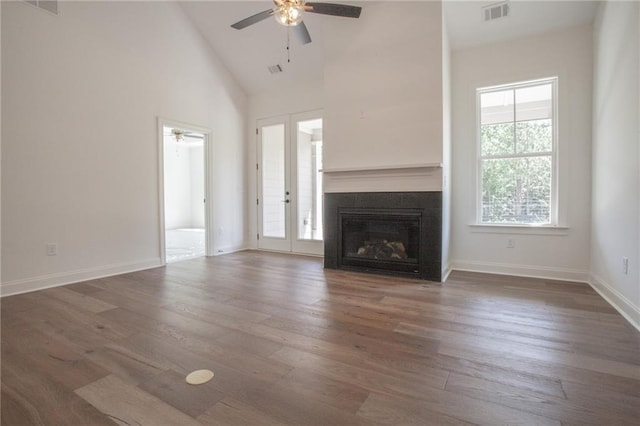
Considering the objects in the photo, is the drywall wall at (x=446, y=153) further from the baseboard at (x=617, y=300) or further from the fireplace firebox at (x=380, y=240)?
the baseboard at (x=617, y=300)

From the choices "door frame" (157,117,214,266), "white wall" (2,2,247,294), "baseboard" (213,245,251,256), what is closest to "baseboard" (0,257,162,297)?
"white wall" (2,2,247,294)

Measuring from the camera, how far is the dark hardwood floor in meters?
1.45

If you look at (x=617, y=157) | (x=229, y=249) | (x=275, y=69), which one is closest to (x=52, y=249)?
(x=229, y=249)

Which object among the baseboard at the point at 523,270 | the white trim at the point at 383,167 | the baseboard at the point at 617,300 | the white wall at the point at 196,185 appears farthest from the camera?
the white wall at the point at 196,185

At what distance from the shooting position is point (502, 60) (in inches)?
160

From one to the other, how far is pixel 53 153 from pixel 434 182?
14.2 feet

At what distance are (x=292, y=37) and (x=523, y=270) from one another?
4.68 meters

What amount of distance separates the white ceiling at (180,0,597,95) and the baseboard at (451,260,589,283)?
9.37 ft

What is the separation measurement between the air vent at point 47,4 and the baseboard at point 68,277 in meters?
2.92

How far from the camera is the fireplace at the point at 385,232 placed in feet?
12.3

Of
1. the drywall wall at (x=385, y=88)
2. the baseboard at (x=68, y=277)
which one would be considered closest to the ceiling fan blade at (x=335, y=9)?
the drywall wall at (x=385, y=88)

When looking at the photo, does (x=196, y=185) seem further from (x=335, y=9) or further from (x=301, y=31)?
(x=335, y=9)

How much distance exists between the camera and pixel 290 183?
5754 mm

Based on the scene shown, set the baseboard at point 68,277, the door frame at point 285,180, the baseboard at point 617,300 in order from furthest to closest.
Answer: the door frame at point 285,180
the baseboard at point 68,277
the baseboard at point 617,300
